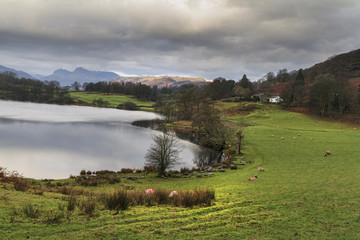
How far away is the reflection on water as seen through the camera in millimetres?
34428

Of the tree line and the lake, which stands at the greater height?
the tree line

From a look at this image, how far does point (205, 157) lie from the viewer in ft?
125

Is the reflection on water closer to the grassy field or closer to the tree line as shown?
the grassy field

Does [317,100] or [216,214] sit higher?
[317,100]

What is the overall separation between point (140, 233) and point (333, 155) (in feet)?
107

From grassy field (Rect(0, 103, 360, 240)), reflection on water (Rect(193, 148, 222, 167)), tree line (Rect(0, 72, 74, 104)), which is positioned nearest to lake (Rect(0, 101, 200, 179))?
reflection on water (Rect(193, 148, 222, 167))

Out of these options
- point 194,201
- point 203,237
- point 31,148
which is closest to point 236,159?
point 194,201

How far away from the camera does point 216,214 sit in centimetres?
997

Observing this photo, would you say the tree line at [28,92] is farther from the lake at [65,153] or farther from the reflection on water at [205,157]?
the reflection on water at [205,157]

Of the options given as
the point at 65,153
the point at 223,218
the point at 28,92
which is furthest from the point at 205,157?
the point at 28,92

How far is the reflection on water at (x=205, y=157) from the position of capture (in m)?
34.4

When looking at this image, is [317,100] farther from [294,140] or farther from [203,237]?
[203,237]

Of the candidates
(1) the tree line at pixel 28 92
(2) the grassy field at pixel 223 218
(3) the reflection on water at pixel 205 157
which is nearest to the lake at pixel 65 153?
(3) the reflection on water at pixel 205 157

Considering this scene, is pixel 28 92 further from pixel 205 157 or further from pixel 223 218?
pixel 223 218
